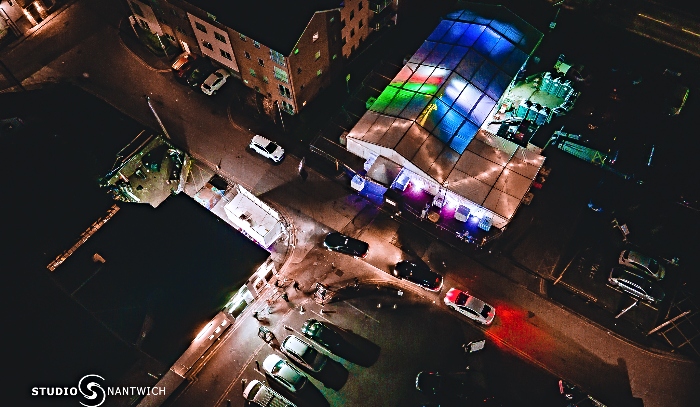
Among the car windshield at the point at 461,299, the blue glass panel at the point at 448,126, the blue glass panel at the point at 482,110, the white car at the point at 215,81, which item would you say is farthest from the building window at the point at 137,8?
the car windshield at the point at 461,299

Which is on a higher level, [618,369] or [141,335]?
[141,335]

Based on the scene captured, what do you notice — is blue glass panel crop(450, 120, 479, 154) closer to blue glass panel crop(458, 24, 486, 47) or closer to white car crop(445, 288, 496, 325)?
blue glass panel crop(458, 24, 486, 47)

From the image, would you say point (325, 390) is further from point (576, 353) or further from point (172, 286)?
point (576, 353)

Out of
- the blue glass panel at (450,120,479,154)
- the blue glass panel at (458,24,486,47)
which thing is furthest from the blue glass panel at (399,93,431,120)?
the blue glass panel at (458,24,486,47)

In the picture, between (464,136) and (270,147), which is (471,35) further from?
(270,147)

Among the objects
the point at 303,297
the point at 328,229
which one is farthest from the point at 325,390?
the point at 328,229

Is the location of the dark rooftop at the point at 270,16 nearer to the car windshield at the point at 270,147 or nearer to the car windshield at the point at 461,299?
the car windshield at the point at 270,147
